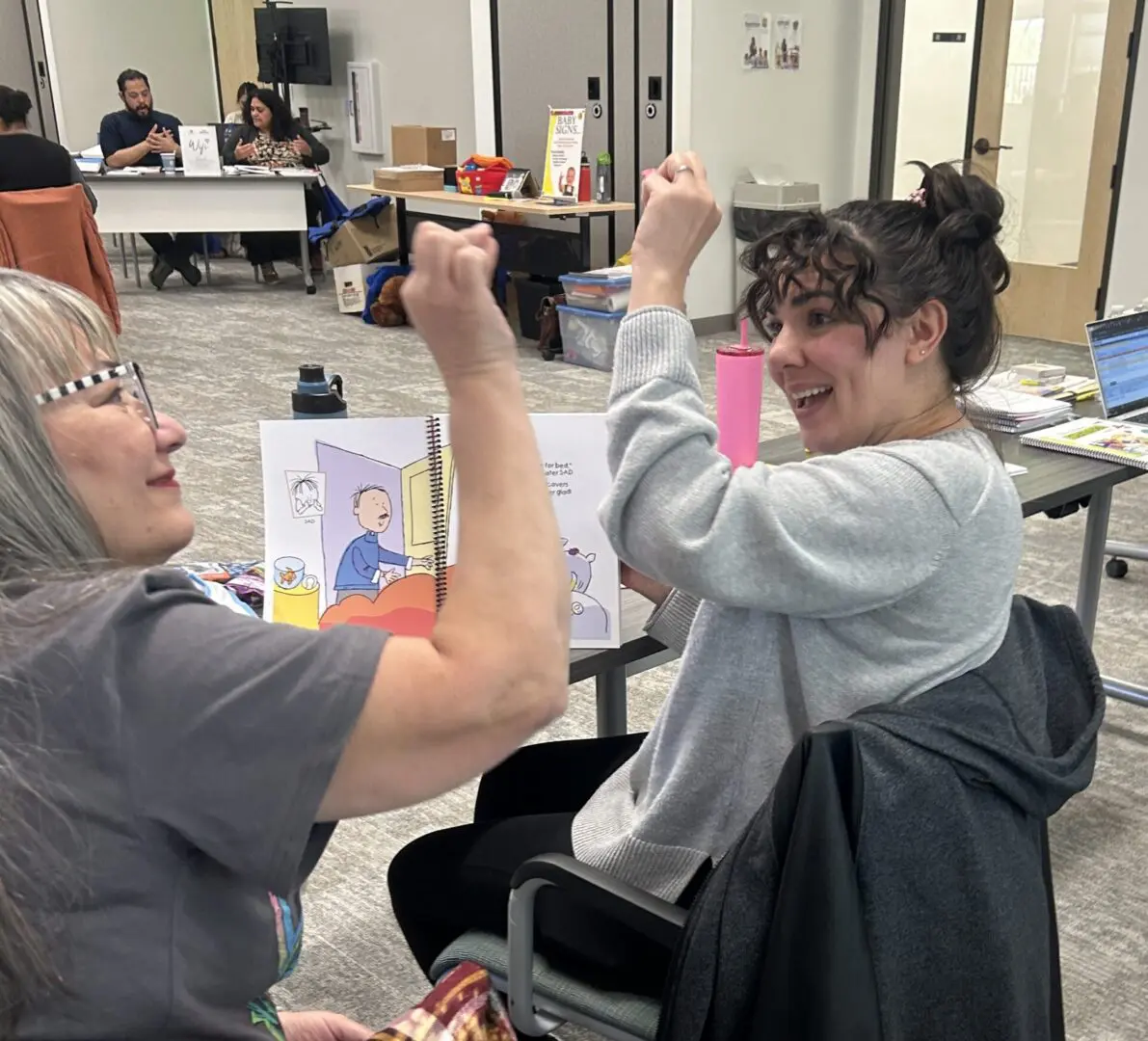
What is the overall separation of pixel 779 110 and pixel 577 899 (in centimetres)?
610

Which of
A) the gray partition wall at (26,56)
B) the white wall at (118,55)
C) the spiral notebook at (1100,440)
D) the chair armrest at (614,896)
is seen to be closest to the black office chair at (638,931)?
the chair armrest at (614,896)

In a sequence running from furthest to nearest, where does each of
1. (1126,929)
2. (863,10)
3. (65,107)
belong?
(65,107) < (863,10) < (1126,929)

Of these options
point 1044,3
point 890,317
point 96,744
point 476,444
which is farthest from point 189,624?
point 1044,3

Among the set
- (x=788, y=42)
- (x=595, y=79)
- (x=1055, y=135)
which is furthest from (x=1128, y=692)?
(x=595, y=79)

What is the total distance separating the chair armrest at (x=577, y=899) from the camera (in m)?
1.10

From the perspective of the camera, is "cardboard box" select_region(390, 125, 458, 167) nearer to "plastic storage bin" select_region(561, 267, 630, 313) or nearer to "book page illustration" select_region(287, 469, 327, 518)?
"plastic storage bin" select_region(561, 267, 630, 313)

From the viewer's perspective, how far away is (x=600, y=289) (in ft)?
19.1

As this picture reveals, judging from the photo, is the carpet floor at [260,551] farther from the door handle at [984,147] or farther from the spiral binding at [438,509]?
the door handle at [984,147]

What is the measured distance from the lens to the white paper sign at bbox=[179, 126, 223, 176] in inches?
292

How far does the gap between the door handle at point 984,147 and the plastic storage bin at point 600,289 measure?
210 centimetres

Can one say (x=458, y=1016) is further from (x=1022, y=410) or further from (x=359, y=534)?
(x=1022, y=410)

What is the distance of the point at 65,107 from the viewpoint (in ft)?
35.0

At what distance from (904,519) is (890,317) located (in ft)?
0.81

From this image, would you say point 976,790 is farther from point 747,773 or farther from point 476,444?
point 476,444
